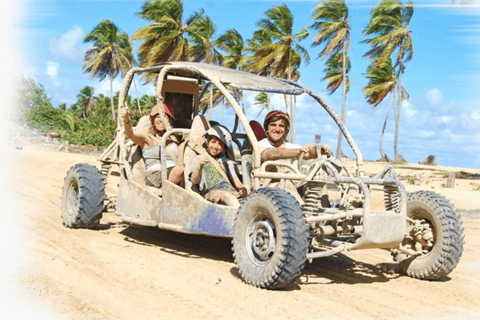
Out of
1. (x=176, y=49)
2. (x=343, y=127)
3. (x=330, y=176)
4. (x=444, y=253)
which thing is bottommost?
(x=444, y=253)

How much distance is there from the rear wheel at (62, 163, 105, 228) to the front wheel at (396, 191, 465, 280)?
437cm

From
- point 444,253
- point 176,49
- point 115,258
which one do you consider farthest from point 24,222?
point 176,49

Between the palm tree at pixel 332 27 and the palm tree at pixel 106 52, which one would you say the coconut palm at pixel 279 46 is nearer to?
the palm tree at pixel 332 27

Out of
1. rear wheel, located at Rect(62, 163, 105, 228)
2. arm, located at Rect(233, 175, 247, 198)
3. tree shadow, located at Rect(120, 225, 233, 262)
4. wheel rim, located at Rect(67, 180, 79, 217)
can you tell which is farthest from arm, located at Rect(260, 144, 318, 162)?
wheel rim, located at Rect(67, 180, 79, 217)

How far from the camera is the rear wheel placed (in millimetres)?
Result: 9008

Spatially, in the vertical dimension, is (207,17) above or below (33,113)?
above

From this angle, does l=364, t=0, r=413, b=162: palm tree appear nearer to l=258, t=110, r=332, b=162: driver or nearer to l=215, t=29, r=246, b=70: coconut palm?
l=215, t=29, r=246, b=70: coconut palm

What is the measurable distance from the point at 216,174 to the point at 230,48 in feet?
126

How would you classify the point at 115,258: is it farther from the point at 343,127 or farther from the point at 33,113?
the point at 33,113

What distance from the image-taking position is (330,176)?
6.35 meters

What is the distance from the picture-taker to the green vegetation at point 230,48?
42.0m

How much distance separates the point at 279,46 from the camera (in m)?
43.0

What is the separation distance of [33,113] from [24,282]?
5616 cm

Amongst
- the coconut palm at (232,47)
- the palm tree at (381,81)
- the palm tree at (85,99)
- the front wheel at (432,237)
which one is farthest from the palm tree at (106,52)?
the front wheel at (432,237)
